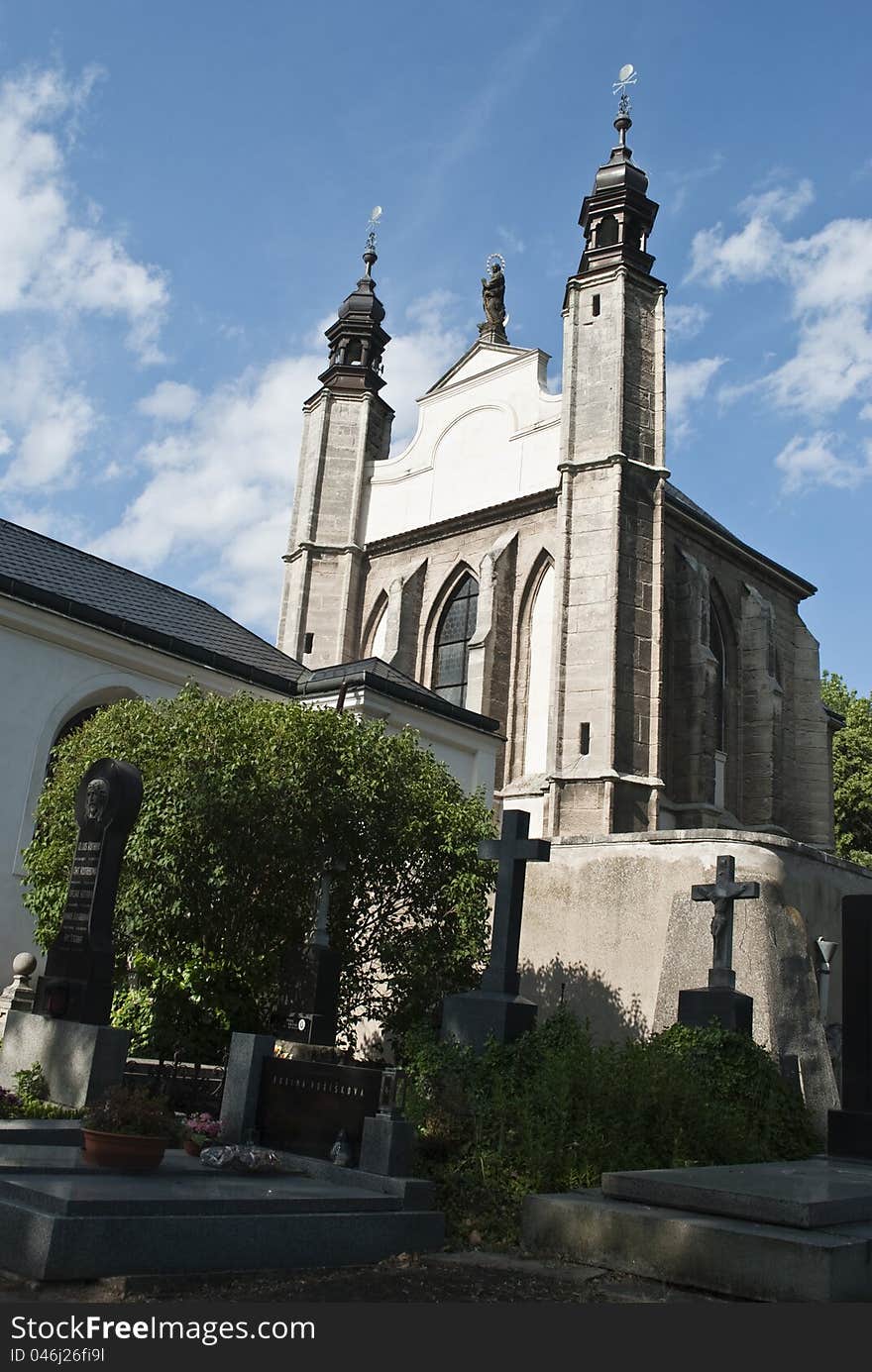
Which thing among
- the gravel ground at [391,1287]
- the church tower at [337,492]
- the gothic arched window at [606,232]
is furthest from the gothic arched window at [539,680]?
the gravel ground at [391,1287]

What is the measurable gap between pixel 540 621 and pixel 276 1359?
23.7m

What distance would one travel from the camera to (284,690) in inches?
745

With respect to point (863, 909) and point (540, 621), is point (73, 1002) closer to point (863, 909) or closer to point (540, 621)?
point (863, 909)

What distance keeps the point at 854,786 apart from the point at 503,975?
29.8 metres

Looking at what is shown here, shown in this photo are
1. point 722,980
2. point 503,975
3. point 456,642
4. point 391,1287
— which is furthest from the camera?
point 456,642

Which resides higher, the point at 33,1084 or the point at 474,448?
the point at 474,448

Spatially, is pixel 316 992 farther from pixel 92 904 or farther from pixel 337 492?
pixel 337 492

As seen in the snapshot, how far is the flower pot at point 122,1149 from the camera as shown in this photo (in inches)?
245

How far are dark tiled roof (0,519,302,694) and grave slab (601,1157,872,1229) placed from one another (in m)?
12.2

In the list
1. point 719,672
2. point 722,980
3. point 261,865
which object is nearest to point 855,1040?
point 722,980

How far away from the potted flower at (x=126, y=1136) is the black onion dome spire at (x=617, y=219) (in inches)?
991

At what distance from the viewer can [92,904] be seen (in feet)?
32.1

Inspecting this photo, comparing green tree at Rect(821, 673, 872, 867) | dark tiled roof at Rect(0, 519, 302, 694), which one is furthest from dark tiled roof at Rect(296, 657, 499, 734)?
green tree at Rect(821, 673, 872, 867)

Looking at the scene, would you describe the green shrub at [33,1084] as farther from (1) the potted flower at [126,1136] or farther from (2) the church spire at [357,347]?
(2) the church spire at [357,347]
